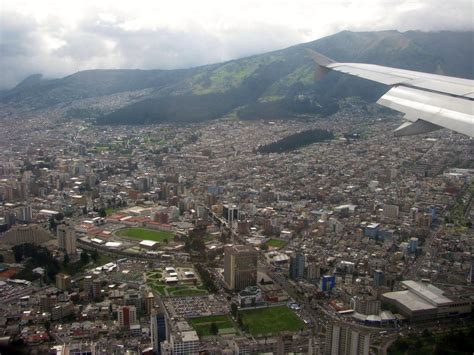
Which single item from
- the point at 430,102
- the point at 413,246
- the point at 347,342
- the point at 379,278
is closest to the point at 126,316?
the point at 347,342

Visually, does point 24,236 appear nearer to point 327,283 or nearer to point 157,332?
point 157,332

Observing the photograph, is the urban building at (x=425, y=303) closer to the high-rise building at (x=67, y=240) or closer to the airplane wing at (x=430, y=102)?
the airplane wing at (x=430, y=102)

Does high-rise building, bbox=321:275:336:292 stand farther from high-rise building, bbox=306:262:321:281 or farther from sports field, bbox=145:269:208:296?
sports field, bbox=145:269:208:296

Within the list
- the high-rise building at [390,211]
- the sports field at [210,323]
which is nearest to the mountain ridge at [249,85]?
the high-rise building at [390,211]

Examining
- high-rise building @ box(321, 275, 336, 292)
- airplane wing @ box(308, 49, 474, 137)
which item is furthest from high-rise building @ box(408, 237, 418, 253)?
airplane wing @ box(308, 49, 474, 137)

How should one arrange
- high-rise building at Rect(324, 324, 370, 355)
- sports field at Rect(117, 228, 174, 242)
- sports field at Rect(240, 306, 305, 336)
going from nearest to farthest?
high-rise building at Rect(324, 324, 370, 355), sports field at Rect(240, 306, 305, 336), sports field at Rect(117, 228, 174, 242)

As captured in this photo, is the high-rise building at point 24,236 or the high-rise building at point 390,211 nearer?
the high-rise building at point 24,236
